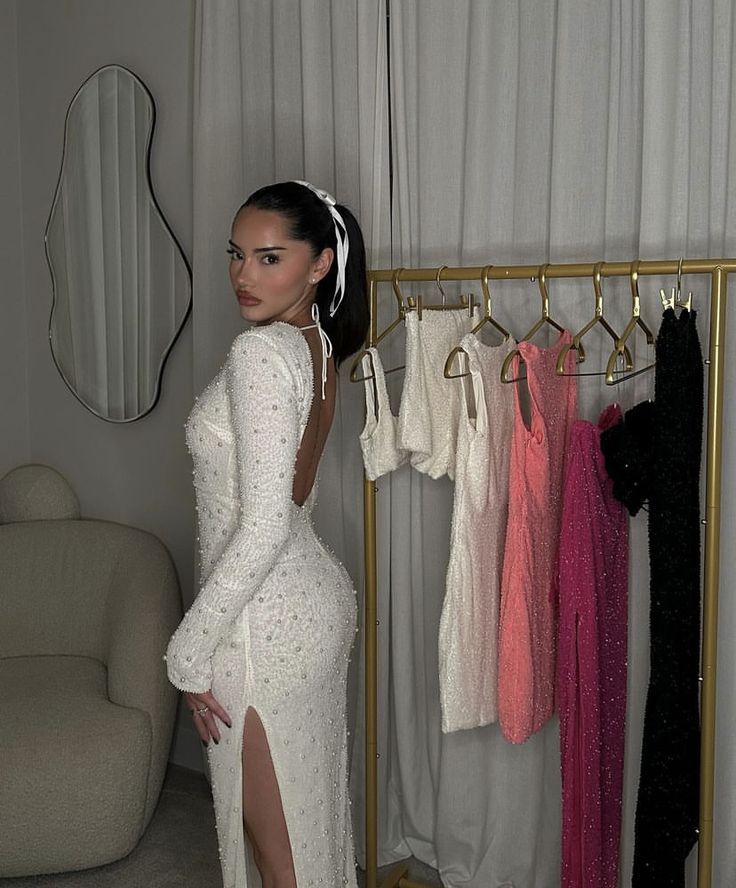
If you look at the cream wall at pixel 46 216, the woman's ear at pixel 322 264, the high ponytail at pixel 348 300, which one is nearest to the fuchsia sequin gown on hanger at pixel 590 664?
the high ponytail at pixel 348 300

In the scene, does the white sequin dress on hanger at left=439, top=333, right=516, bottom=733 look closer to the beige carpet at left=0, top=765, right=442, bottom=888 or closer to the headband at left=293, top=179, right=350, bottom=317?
the headband at left=293, top=179, right=350, bottom=317

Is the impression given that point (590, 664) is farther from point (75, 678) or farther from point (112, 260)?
point (112, 260)

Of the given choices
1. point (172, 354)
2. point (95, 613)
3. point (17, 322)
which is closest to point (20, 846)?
point (95, 613)

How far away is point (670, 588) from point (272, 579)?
2.46ft

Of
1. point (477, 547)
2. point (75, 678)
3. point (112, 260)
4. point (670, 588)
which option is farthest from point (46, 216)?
point (670, 588)

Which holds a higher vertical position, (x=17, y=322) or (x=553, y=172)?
(x=553, y=172)

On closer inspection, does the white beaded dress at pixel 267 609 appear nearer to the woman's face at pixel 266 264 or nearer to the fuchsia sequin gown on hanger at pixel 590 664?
the woman's face at pixel 266 264

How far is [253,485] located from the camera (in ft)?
5.87

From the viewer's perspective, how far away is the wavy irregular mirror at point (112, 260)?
3254 mm

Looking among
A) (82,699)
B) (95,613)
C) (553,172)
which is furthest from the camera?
(95,613)

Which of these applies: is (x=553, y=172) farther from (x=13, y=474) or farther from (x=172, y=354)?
(x=13, y=474)

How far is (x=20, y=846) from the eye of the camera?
2.60m

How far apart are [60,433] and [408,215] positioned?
1581 mm

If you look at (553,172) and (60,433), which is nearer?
(553,172)
